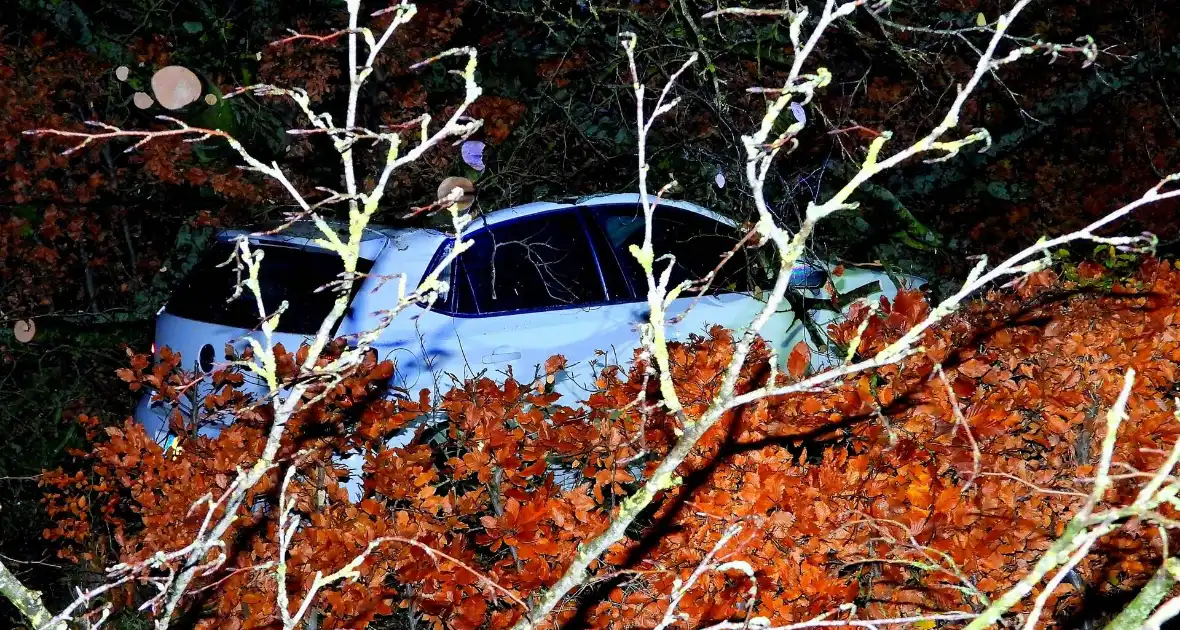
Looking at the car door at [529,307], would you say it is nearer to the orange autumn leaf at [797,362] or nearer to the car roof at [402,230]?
the car roof at [402,230]

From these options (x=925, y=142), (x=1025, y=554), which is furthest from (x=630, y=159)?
(x=925, y=142)

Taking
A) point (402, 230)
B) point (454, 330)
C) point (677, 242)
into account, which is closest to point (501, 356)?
point (454, 330)

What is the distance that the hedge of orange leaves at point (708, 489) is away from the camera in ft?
12.2

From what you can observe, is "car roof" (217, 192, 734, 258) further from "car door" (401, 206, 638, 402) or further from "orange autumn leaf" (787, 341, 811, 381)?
"orange autumn leaf" (787, 341, 811, 381)

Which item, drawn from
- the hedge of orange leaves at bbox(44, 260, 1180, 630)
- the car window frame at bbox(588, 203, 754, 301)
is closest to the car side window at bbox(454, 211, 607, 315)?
the car window frame at bbox(588, 203, 754, 301)

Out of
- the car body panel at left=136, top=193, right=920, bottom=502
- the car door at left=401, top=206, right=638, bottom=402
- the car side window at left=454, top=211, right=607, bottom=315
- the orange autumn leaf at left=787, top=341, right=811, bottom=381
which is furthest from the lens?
the car side window at left=454, top=211, right=607, bottom=315

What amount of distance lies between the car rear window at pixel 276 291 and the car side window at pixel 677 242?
4.82 feet

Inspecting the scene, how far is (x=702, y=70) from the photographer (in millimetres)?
6574

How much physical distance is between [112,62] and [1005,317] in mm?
8298

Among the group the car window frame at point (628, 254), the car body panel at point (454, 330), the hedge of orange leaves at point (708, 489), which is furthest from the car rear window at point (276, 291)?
the car window frame at point (628, 254)

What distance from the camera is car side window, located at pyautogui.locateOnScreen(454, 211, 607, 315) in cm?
510

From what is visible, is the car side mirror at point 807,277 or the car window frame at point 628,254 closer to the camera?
the car window frame at point 628,254

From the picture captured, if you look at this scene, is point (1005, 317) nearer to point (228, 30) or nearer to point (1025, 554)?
point (1025, 554)

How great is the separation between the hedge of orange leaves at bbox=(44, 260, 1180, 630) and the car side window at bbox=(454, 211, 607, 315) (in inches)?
39.8
